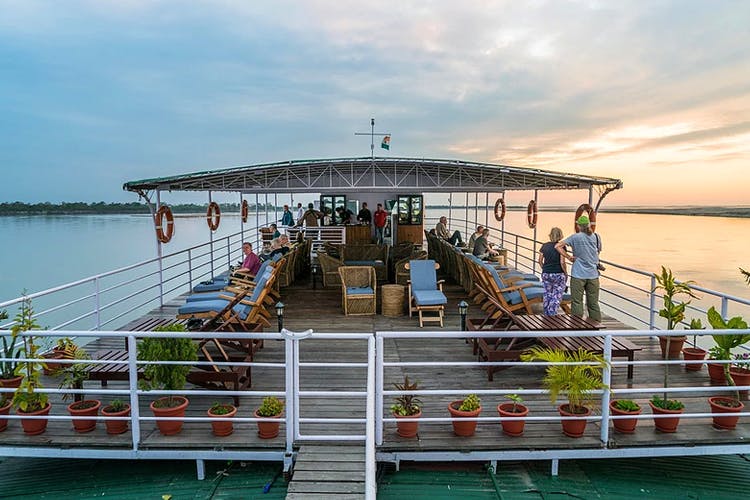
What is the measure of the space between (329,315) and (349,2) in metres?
9.18

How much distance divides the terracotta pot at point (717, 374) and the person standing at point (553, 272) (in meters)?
1.90

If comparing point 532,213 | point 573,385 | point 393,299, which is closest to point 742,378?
point 573,385

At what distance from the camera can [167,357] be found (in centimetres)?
365

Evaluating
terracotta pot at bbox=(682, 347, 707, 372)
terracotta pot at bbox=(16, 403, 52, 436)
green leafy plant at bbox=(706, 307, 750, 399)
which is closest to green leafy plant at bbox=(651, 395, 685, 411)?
green leafy plant at bbox=(706, 307, 750, 399)

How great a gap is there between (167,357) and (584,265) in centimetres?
526

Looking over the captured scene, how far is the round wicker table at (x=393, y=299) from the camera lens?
778 centimetres

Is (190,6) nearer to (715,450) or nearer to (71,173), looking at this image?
(715,450)

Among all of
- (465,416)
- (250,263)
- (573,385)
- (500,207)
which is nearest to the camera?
(573,385)

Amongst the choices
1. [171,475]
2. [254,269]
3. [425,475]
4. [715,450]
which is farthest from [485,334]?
[254,269]

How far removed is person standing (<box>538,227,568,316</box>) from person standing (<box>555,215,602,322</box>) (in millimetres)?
92

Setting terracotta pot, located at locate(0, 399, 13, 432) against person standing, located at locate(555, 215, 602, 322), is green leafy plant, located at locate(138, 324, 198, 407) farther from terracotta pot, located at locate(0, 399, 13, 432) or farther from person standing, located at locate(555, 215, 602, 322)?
person standing, located at locate(555, 215, 602, 322)

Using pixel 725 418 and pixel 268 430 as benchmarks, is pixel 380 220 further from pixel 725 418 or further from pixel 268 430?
pixel 725 418

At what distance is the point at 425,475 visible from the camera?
3604mm

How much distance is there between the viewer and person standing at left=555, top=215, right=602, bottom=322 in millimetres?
6023
